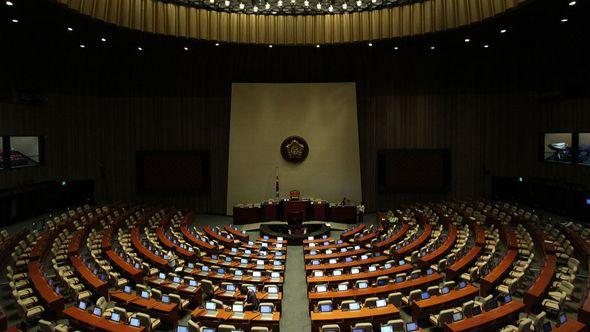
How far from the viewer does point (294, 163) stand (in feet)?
85.0

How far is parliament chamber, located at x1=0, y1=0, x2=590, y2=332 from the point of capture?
1143 cm

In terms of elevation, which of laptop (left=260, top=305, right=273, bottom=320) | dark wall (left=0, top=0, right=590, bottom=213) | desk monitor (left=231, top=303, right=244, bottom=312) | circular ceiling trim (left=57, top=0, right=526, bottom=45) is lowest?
laptop (left=260, top=305, right=273, bottom=320)

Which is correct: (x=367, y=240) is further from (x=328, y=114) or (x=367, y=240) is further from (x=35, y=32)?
(x=35, y=32)

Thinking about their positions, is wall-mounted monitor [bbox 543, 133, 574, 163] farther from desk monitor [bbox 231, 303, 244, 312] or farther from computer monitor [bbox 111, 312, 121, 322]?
computer monitor [bbox 111, 312, 121, 322]

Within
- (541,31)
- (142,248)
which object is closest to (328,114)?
(541,31)

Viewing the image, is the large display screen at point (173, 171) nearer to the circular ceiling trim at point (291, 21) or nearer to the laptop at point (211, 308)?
the circular ceiling trim at point (291, 21)

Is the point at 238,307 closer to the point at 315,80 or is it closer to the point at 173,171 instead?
the point at 173,171

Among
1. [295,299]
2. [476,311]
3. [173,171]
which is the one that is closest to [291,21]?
[173,171]

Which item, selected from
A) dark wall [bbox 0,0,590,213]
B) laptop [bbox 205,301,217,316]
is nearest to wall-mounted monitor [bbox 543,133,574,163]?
dark wall [bbox 0,0,590,213]

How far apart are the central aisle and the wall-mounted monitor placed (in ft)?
57.3

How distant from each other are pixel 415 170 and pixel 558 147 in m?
8.41

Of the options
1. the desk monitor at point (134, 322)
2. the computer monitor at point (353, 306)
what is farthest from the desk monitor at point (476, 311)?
the desk monitor at point (134, 322)

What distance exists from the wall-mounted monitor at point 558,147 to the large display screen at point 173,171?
2162 cm

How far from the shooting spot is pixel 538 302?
1087 centimetres
